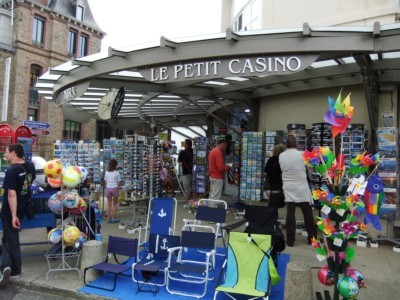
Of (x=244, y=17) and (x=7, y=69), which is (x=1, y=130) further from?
(x=7, y=69)

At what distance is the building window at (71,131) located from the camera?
97.9 ft

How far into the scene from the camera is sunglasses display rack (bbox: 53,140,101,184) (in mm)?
10789

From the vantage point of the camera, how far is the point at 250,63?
213 inches

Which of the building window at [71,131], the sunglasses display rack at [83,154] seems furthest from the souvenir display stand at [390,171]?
the building window at [71,131]

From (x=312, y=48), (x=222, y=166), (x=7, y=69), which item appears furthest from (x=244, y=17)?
(x=7, y=69)

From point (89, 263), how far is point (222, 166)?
147 inches

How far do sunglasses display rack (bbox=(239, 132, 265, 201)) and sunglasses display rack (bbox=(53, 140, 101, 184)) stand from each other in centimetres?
502

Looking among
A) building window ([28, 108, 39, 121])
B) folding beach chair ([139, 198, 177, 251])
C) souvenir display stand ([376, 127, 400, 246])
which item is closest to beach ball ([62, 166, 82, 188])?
folding beach chair ([139, 198, 177, 251])

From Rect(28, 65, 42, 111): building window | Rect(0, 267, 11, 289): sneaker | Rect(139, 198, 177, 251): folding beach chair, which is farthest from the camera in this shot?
Rect(28, 65, 42, 111): building window

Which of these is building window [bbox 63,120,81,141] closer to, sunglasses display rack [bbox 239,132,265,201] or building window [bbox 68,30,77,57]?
building window [bbox 68,30,77,57]

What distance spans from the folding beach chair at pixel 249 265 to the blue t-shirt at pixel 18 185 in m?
2.79

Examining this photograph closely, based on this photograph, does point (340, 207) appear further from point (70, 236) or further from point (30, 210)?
point (30, 210)

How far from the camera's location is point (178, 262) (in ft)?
15.3

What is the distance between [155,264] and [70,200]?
145 cm
